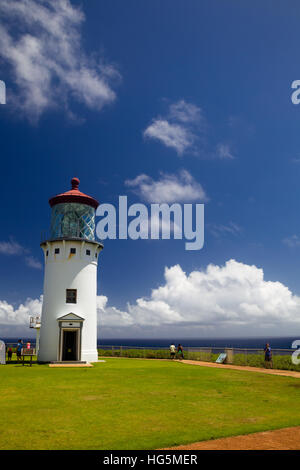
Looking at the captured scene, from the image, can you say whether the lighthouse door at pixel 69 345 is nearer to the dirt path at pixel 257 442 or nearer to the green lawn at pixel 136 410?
the green lawn at pixel 136 410

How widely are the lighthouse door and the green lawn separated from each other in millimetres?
9992

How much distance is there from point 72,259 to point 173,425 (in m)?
20.3

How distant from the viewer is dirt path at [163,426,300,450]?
22.3 ft

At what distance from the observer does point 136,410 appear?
9898 millimetres

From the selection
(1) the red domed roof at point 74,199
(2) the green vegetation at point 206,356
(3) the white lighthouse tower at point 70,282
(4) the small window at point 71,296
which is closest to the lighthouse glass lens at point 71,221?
(3) the white lighthouse tower at point 70,282

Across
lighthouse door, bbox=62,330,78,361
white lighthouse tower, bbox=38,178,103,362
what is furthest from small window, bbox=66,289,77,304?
lighthouse door, bbox=62,330,78,361

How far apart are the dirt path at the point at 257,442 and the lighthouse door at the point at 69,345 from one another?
20.5 m

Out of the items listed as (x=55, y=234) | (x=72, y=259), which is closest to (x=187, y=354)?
(x=72, y=259)

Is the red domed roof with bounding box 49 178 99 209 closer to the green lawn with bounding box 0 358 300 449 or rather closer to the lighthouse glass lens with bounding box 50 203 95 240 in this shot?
the lighthouse glass lens with bounding box 50 203 95 240

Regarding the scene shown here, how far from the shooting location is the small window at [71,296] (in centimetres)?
2698

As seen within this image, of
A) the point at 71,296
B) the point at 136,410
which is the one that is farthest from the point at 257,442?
the point at 71,296

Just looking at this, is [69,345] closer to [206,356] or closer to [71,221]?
[71,221]
